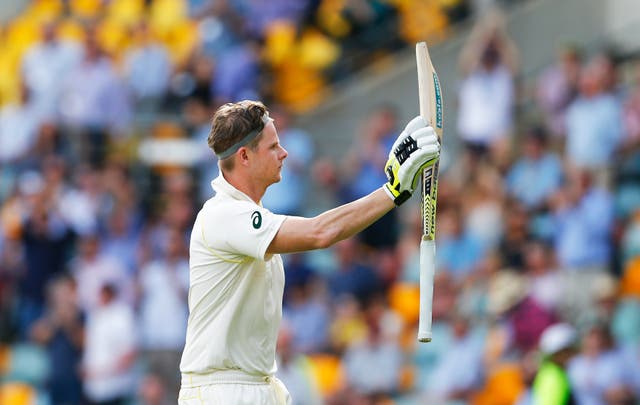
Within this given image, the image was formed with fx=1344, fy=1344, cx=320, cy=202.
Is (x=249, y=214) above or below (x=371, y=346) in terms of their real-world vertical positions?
below

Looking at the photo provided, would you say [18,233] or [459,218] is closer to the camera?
[459,218]

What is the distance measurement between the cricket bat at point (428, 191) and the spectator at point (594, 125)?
7.18 meters

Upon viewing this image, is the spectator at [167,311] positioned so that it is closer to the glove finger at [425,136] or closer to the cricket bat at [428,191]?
the cricket bat at [428,191]

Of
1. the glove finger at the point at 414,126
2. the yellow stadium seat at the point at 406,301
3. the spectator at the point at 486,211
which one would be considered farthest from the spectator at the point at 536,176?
the glove finger at the point at 414,126

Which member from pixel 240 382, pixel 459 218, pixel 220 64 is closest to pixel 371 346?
pixel 459 218

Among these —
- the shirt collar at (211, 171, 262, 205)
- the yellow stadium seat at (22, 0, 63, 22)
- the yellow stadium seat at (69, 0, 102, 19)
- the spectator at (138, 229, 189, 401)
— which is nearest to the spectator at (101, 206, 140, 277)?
the spectator at (138, 229, 189, 401)

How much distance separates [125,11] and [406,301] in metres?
6.98

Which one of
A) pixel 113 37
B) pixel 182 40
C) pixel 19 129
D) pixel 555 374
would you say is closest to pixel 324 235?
pixel 555 374

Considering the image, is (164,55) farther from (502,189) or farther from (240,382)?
(240,382)

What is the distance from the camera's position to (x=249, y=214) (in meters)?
6.00

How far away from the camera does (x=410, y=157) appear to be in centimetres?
562

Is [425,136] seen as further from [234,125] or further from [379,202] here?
[234,125]

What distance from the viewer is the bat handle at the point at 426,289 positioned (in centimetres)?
578

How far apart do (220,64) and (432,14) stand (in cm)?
282
